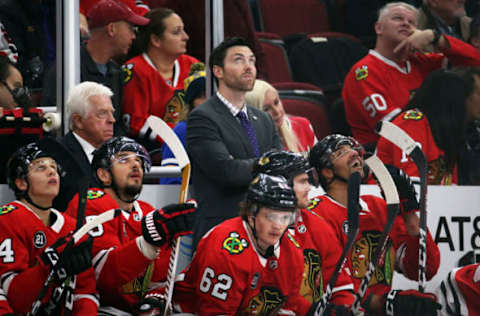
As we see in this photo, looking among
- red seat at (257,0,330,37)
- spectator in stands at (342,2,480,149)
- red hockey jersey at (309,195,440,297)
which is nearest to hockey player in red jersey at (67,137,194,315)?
red hockey jersey at (309,195,440,297)

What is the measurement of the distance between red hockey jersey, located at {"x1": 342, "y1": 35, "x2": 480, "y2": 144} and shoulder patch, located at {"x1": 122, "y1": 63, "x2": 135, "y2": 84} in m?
1.02

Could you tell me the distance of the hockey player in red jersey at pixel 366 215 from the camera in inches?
151

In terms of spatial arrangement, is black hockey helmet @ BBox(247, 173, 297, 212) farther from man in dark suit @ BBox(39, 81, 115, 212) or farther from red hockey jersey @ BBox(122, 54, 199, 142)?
red hockey jersey @ BBox(122, 54, 199, 142)

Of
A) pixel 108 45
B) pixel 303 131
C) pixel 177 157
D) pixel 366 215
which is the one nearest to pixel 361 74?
pixel 303 131

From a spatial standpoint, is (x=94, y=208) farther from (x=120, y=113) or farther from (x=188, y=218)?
(x=120, y=113)

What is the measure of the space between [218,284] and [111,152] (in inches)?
26.8

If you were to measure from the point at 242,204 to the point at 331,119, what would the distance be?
101 cm

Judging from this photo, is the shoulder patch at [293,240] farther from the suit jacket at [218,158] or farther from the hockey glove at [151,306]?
the hockey glove at [151,306]

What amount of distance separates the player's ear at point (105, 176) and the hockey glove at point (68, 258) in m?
0.41

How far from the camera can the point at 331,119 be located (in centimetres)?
445

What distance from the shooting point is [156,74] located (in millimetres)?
4668

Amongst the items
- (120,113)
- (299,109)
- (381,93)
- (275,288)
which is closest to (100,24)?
(120,113)

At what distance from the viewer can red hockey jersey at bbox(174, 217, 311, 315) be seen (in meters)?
3.38

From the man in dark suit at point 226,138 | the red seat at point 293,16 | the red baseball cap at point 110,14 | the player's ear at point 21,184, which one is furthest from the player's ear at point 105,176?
the red seat at point 293,16
